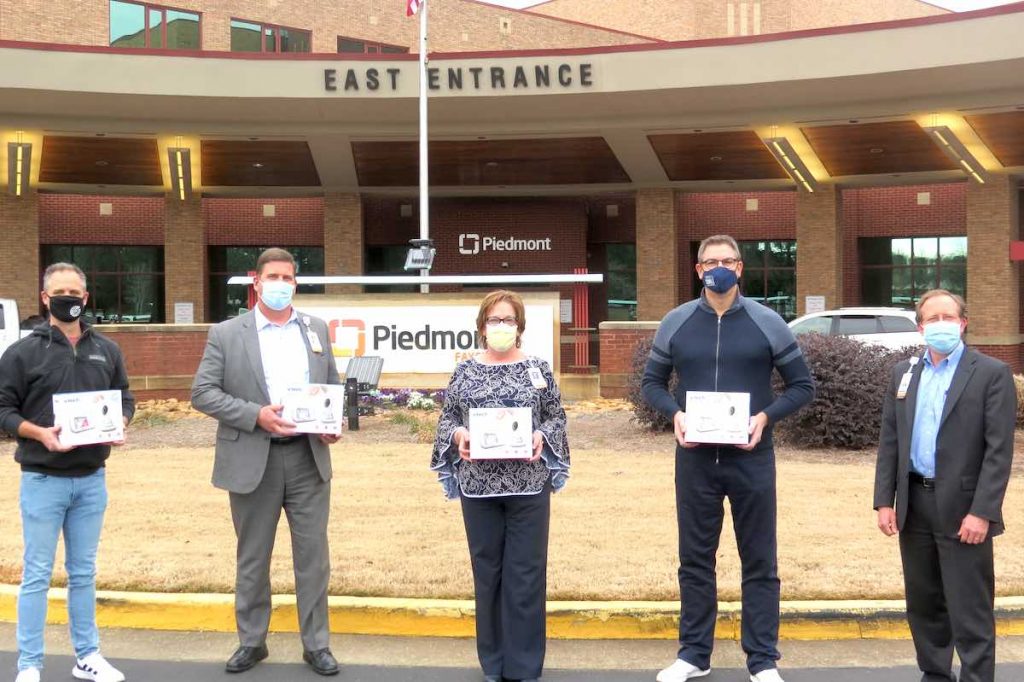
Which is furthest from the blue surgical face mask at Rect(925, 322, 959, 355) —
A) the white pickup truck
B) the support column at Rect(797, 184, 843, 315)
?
the support column at Rect(797, 184, 843, 315)

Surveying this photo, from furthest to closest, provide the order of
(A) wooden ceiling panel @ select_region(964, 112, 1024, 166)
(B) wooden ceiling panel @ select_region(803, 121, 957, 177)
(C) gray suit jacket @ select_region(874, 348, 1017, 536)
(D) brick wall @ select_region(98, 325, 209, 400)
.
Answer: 1. (B) wooden ceiling panel @ select_region(803, 121, 957, 177)
2. (A) wooden ceiling panel @ select_region(964, 112, 1024, 166)
3. (D) brick wall @ select_region(98, 325, 209, 400)
4. (C) gray suit jacket @ select_region(874, 348, 1017, 536)

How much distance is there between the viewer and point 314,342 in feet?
18.1

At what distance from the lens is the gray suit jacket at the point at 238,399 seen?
5281 mm

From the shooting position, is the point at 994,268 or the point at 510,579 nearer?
the point at 510,579

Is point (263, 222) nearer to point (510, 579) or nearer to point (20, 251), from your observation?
point (20, 251)

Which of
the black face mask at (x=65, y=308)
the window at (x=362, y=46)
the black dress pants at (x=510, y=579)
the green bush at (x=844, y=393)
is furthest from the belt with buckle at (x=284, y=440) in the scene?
the window at (x=362, y=46)

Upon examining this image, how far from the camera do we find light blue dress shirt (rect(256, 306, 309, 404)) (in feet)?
17.9

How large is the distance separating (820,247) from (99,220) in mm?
20204

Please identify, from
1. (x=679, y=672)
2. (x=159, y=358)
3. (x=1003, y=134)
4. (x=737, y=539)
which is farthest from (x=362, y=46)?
(x=679, y=672)

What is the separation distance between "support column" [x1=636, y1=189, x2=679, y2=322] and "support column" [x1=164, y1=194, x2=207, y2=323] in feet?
40.3

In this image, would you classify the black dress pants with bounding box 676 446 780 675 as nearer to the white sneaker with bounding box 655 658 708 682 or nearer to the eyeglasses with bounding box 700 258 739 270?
the white sneaker with bounding box 655 658 708 682

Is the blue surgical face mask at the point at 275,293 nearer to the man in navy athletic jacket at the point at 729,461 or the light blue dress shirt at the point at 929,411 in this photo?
the man in navy athletic jacket at the point at 729,461

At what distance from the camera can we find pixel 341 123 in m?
26.1

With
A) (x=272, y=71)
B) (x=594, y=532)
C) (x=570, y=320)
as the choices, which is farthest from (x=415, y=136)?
(x=594, y=532)
